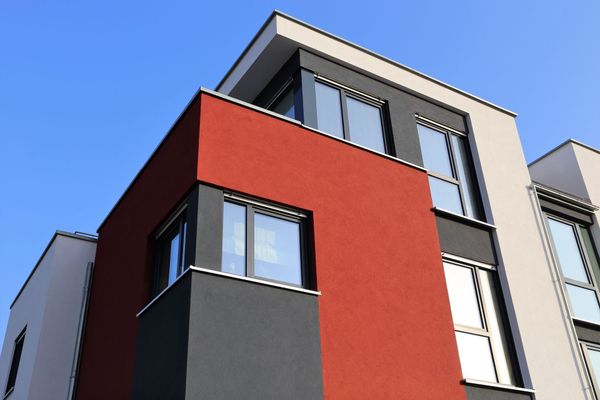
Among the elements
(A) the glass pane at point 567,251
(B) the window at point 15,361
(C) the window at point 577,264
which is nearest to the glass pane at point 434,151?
(C) the window at point 577,264

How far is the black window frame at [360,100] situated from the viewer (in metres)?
10.5

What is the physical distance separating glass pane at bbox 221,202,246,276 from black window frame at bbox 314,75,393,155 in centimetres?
273

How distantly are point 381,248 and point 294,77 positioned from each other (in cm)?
334

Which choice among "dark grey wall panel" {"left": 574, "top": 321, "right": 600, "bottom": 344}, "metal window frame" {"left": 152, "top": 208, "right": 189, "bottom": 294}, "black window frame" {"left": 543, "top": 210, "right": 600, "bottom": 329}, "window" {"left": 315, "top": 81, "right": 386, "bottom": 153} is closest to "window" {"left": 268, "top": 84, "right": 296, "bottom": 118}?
"window" {"left": 315, "top": 81, "right": 386, "bottom": 153}

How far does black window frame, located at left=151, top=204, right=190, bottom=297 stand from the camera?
8172 millimetres

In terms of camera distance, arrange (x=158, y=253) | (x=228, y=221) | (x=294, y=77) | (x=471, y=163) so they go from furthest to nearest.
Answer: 1. (x=471, y=163)
2. (x=294, y=77)
3. (x=158, y=253)
4. (x=228, y=221)

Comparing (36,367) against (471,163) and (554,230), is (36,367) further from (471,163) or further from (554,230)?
(554,230)

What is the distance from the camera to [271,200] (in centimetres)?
860

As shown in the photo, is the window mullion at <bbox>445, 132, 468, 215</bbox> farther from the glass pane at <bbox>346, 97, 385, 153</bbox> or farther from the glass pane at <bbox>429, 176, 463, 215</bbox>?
the glass pane at <bbox>346, 97, 385, 153</bbox>

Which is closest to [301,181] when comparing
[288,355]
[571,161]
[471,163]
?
[288,355]

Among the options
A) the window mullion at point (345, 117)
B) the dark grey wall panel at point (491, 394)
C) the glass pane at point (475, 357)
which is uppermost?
the window mullion at point (345, 117)

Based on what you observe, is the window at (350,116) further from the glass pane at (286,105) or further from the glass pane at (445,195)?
the glass pane at (445,195)

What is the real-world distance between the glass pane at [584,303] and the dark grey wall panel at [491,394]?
2.60 metres

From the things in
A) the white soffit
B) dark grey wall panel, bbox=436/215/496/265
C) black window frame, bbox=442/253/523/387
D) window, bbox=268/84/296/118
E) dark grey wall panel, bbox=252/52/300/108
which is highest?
the white soffit
